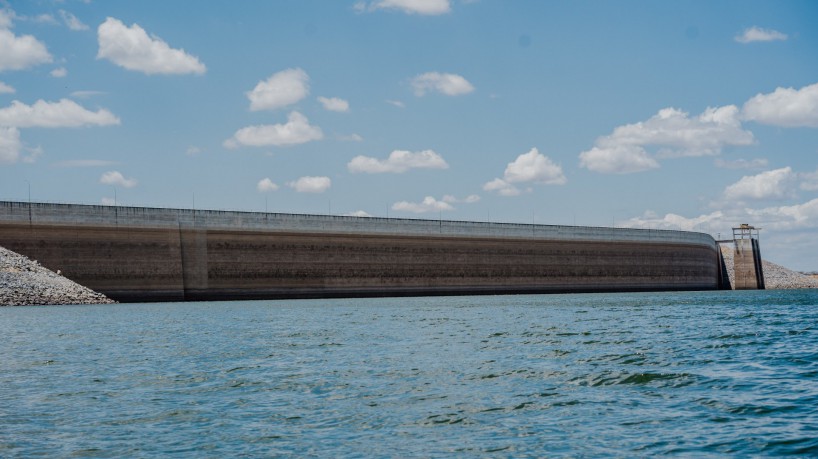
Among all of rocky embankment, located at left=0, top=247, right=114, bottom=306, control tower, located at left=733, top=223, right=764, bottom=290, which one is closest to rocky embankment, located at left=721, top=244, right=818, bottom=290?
control tower, located at left=733, top=223, right=764, bottom=290

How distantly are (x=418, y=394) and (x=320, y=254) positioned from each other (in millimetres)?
54499

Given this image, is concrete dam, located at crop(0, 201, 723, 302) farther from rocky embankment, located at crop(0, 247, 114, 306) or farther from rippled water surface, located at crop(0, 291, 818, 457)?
rippled water surface, located at crop(0, 291, 818, 457)

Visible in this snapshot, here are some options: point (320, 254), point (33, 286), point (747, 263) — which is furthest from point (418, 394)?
point (747, 263)

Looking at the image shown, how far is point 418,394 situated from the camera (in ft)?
44.4

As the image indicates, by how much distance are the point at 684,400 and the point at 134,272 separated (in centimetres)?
5210

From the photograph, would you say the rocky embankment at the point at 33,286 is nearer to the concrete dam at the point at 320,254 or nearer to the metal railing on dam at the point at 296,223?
the concrete dam at the point at 320,254

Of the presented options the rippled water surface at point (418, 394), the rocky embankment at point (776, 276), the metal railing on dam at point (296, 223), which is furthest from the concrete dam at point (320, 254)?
the rippled water surface at point (418, 394)

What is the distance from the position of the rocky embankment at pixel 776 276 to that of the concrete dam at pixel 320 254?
11.4 m

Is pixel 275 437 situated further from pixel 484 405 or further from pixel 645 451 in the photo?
pixel 645 451

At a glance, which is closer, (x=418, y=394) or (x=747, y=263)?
(x=418, y=394)

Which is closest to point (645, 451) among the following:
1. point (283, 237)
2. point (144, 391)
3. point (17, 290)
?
point (144, 391)

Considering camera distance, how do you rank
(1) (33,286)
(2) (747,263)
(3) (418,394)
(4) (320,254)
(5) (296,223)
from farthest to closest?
(2) (747,263) < (4) (320,254) < (5) (296,223) < (1) (33,286) < (3) (418,394)

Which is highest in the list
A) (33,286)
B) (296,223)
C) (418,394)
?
(296,223)

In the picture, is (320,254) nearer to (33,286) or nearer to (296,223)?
(296,223)
